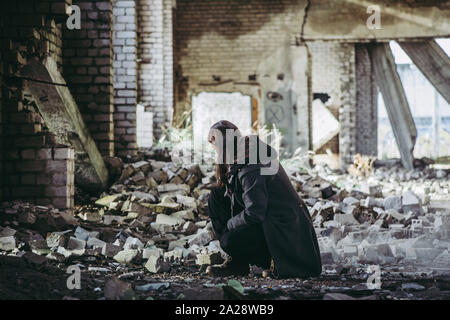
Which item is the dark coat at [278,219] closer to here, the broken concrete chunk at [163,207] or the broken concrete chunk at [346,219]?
the broken concrete chunk at [346,219]

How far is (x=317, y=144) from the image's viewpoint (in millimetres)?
14781

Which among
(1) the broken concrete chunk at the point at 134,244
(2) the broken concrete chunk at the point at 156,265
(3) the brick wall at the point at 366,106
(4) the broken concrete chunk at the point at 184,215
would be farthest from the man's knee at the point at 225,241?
(3) the brick wall at the point at 366,106

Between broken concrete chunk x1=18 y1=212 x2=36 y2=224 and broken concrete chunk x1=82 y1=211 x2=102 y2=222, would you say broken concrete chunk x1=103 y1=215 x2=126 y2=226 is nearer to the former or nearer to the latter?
broken concrete chunk x1=82 y1=211 x2=102 y2=222

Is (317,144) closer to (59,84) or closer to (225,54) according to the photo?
(225,54)

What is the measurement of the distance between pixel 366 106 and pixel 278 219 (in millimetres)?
11488

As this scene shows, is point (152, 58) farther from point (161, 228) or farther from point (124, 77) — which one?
point (161, 228)

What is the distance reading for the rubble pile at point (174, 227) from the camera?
3.64 meters

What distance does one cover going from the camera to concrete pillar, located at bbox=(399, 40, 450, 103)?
10.0m

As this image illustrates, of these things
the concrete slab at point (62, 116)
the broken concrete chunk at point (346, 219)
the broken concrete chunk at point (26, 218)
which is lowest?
the broken concrete chunk at point (346, 219)

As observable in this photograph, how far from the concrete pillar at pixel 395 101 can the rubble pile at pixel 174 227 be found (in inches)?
158
